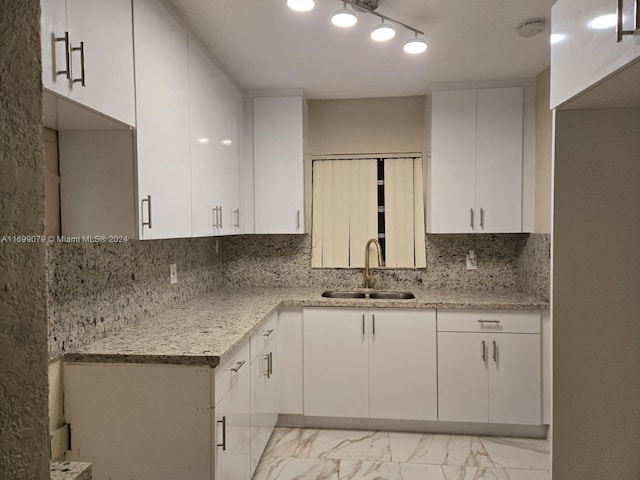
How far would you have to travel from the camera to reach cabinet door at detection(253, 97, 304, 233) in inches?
118

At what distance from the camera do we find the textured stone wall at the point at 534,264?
2.62 metres

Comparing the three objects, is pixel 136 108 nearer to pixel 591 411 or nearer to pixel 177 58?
pixel 177 58

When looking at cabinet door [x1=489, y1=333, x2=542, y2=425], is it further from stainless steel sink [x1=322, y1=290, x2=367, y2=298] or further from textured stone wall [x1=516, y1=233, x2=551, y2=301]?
stainless steel sink [x1=322, y1=290, x2=367, y2=298]

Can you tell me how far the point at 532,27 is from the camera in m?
2.03

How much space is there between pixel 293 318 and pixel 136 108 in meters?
1.70

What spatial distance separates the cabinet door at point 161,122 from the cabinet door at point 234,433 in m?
0.72

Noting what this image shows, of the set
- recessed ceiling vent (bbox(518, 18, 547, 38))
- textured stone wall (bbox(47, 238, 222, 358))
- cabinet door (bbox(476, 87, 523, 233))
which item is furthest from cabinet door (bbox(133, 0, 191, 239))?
cabinet door (bbox(476, 87, 523, 233))

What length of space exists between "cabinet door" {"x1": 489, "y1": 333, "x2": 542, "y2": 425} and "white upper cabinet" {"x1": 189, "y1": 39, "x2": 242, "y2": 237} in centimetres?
186

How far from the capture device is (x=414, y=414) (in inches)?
108

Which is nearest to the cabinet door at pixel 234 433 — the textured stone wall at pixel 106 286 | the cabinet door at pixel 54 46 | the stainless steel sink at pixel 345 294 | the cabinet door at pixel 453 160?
the textured stone wall at pixel 106 286

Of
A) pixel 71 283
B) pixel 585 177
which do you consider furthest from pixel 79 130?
pixel 585 177

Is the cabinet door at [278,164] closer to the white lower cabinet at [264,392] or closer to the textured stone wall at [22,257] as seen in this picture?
the white lower cabinet at [264,392]

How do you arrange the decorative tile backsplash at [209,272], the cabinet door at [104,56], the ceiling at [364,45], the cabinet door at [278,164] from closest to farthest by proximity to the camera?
the cabinet door at [104,56] < the decorative tile backsplash at [209,272] < the ceiling at [364,45] < the cabinet door at [278,164]

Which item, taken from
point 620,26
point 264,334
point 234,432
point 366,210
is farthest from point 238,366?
point 366,210
